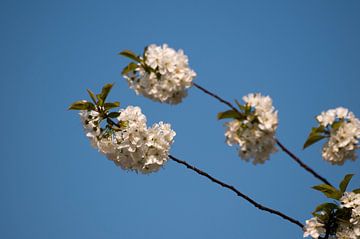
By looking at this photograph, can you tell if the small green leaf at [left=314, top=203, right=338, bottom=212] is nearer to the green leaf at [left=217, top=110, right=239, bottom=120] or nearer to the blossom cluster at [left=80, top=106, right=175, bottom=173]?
the green leaf at [left=217, top=110, right=239, bottom=120]

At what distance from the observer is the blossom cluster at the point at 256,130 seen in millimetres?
3895

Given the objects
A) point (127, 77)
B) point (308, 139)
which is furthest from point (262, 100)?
point (127, 77)

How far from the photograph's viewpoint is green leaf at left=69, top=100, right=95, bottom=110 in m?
5.44

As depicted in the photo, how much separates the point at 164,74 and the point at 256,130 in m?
1.08

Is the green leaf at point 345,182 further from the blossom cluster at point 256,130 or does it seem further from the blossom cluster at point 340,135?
the blossom cluster at point 256,130

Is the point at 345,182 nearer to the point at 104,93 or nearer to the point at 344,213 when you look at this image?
the point at 344,213

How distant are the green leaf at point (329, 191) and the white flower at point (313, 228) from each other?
1.00 feet

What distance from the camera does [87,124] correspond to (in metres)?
5.52

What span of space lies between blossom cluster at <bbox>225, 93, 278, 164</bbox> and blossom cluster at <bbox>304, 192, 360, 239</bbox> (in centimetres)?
111

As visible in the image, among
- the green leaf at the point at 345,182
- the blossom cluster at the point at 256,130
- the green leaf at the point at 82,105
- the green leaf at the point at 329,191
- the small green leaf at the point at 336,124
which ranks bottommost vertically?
the blossom cluster at the point at 256,130

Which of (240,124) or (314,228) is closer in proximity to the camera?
(240,124)

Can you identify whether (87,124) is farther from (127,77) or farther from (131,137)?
(127,77)

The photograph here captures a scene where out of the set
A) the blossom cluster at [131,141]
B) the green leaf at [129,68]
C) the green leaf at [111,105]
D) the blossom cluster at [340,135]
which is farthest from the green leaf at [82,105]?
the blossom cluster at [340,135]

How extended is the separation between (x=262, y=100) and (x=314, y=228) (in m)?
1.61
